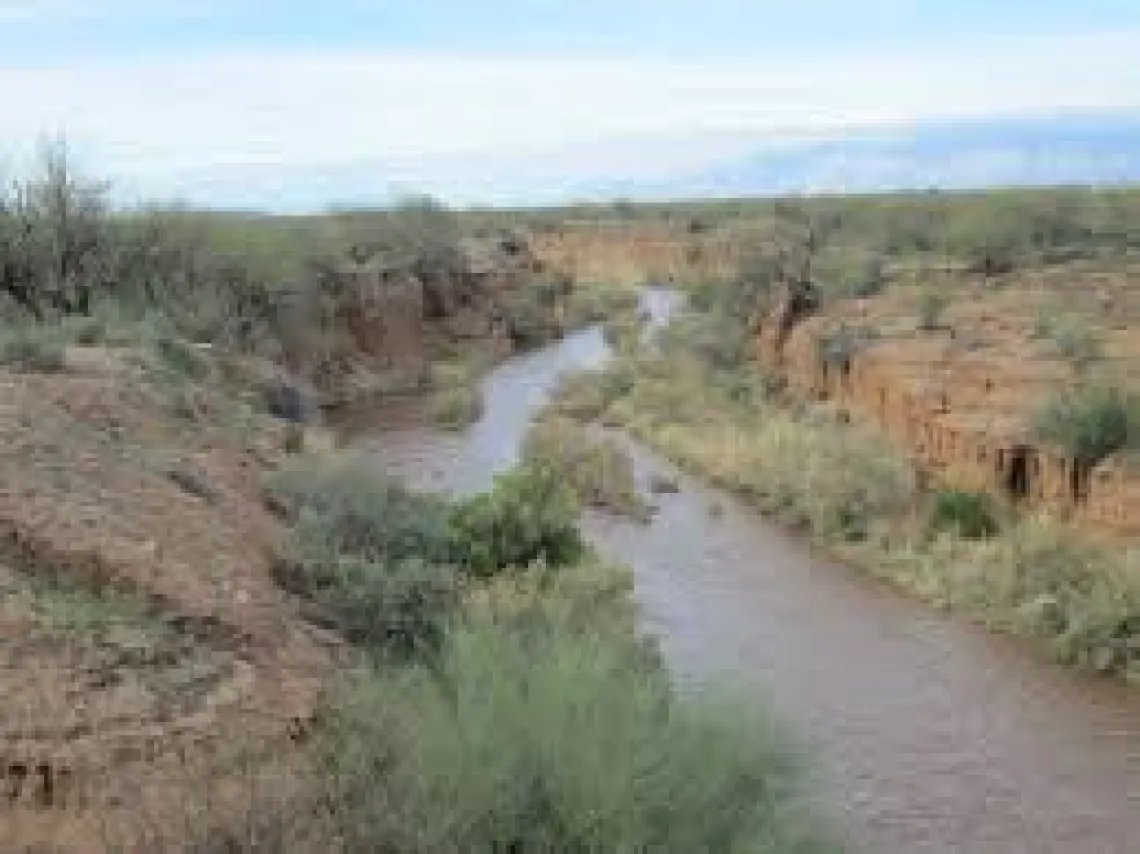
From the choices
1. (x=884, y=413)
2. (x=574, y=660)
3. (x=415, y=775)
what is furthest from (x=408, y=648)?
(x=884, y=413)

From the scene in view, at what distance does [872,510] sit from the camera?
2338 cm

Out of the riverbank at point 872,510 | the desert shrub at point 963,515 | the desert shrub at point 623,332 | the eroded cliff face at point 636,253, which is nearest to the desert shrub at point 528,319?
the desert shrub at point 623,332

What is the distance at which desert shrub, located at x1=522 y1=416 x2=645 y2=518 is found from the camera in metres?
25.1

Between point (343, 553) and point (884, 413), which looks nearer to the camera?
point (343, 553)

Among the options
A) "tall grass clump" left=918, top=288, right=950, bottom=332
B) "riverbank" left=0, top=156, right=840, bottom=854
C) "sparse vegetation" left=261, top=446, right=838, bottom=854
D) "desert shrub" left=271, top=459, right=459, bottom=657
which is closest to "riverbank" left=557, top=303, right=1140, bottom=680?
"tall grass clump" left=918, top=288, right=950, bottom=332

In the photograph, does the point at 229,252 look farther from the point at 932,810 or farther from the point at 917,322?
the point at 932,810

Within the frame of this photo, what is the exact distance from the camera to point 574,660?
29.5 ft

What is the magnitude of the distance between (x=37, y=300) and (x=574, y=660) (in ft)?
56.3

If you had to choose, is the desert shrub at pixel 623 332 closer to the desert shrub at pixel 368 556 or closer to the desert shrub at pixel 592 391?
the desert shrub at pixel 592 391

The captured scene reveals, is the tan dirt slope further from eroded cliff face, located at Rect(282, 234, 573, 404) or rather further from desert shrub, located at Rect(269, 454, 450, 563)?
eroded cliff face, located at Rect(282, 234, 573, 404)

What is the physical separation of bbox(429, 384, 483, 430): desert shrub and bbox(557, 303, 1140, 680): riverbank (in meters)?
1.78

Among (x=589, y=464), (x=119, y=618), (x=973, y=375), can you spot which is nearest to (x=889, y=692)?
(x=119, y=618)

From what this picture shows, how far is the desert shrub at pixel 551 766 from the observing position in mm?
7719

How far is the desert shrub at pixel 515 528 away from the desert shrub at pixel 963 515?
6074 mm
